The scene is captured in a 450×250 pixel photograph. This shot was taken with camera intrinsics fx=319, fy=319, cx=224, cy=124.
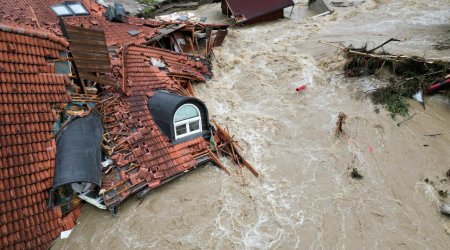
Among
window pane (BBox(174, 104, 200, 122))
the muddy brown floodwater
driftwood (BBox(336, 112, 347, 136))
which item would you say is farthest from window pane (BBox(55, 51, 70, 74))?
driftwood (BBox(336, 112, 347, 136))

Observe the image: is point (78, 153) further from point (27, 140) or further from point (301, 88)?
point (301, 88)

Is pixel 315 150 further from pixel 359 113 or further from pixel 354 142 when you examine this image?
pixel 359 113

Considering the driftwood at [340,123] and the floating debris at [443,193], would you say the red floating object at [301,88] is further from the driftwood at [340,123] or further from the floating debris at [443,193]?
the floating debris at [443,193]

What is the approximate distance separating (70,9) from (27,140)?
10665 millimetres

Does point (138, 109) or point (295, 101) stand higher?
point (138, 109)

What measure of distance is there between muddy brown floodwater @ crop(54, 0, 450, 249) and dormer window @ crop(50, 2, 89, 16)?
738cm

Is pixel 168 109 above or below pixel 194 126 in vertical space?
above

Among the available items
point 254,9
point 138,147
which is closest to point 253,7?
point 254,9

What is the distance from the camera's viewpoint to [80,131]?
886 centimetres

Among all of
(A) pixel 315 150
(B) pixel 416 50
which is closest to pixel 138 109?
(A) pixel 315 150

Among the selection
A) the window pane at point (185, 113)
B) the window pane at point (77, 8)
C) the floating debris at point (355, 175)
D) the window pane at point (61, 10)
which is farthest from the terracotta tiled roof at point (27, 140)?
the floating debris at point (355, 175)

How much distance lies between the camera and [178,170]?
9.90 metres

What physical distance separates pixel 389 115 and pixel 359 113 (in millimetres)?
1164

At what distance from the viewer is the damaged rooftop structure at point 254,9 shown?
23.5m
